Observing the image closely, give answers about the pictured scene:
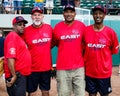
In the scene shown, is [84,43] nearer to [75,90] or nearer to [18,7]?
[75,90]

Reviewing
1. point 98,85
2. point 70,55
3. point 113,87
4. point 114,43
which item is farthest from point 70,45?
point 113,87

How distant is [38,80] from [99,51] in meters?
1.32

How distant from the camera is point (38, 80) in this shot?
613 cm

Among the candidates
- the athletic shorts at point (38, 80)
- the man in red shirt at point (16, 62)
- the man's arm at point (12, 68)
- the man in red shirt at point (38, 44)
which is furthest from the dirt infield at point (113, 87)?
the man's arm at point (12, 68)

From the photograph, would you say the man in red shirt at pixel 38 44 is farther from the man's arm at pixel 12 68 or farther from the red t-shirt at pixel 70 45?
the man's arm at pixel 12 68

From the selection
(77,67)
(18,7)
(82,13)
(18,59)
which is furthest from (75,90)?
(18,7)

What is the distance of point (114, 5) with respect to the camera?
17.5m

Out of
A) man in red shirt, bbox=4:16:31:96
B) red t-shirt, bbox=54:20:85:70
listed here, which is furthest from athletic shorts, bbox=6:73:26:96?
red t-shirt, bbox=54:20:85:70

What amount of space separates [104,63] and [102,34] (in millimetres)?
500

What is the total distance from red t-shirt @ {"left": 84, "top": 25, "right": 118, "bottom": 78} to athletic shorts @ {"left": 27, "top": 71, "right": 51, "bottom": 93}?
826 millimetres

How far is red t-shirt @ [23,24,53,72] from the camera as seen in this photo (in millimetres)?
5895

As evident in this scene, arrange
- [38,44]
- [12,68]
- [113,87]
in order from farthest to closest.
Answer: [113,87] < [38,44] < [12,68]

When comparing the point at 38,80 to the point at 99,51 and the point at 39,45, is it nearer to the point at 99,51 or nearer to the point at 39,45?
the point at 39,45

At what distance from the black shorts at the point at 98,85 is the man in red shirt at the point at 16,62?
44.0 inches
